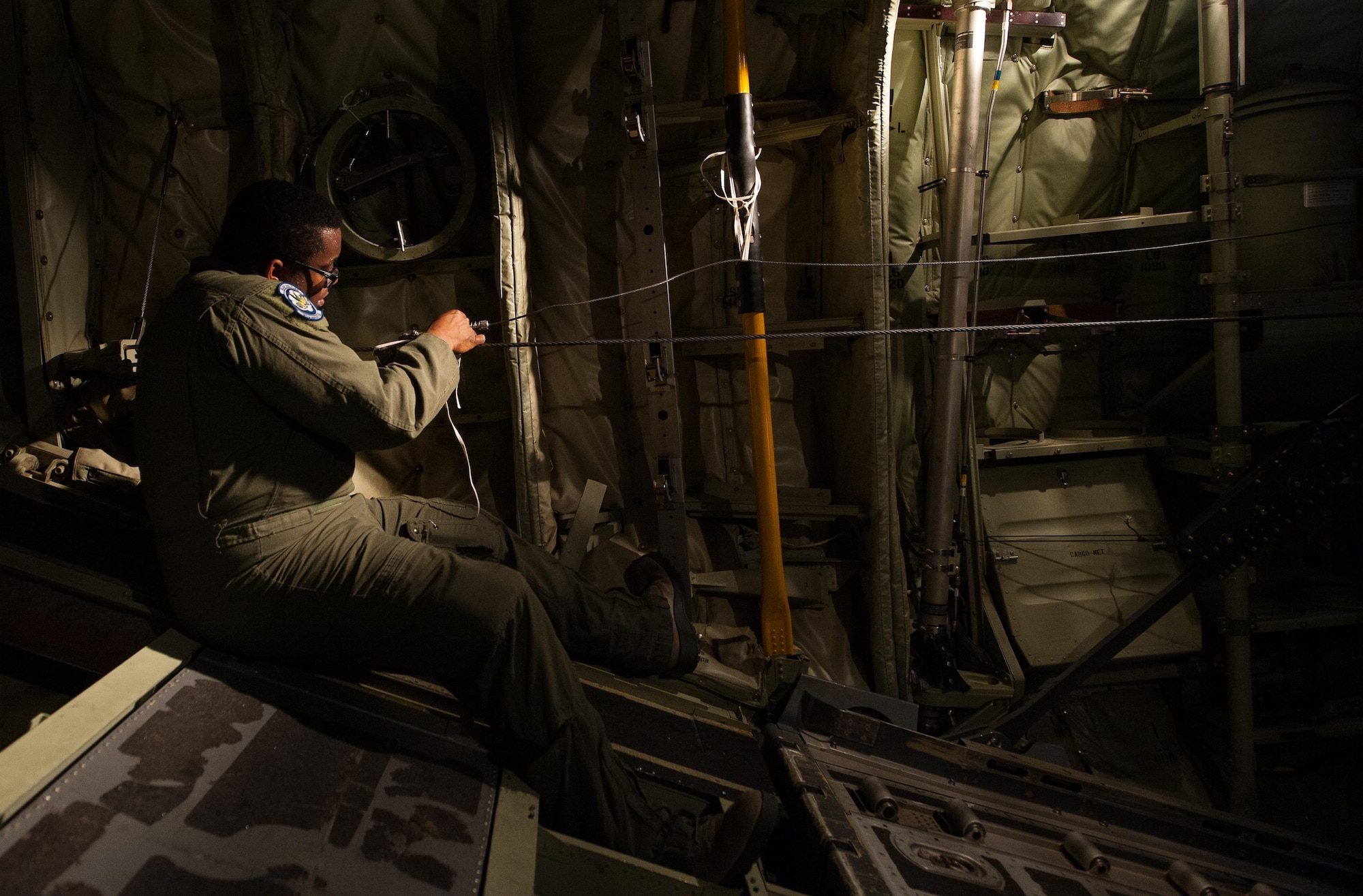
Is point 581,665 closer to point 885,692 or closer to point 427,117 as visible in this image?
point 885,692

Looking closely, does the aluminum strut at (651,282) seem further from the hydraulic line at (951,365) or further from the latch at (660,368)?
the hydraulic line at (951,365)

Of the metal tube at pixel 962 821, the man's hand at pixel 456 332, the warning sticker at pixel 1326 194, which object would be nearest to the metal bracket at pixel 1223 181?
the warning sticker at pixel 1326 194

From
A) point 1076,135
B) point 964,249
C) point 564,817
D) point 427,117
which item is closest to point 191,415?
point 564,817

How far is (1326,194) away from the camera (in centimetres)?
342

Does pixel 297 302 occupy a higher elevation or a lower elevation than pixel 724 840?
higher

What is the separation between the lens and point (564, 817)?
75.0 inches

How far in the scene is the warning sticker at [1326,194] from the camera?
340 centimetres

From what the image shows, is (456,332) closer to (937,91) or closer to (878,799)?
(878,799)

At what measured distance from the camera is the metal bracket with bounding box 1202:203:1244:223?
3.42 meters

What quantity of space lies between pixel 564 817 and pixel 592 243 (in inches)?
105

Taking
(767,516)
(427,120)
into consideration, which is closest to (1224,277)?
(767,516)

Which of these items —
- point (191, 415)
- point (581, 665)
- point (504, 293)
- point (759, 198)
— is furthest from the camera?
point (759, 198)

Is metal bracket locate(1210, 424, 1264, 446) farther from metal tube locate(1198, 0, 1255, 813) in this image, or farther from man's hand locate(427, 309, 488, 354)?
man's hand locate(427, 309, 488, 354)

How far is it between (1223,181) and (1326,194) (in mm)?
503
